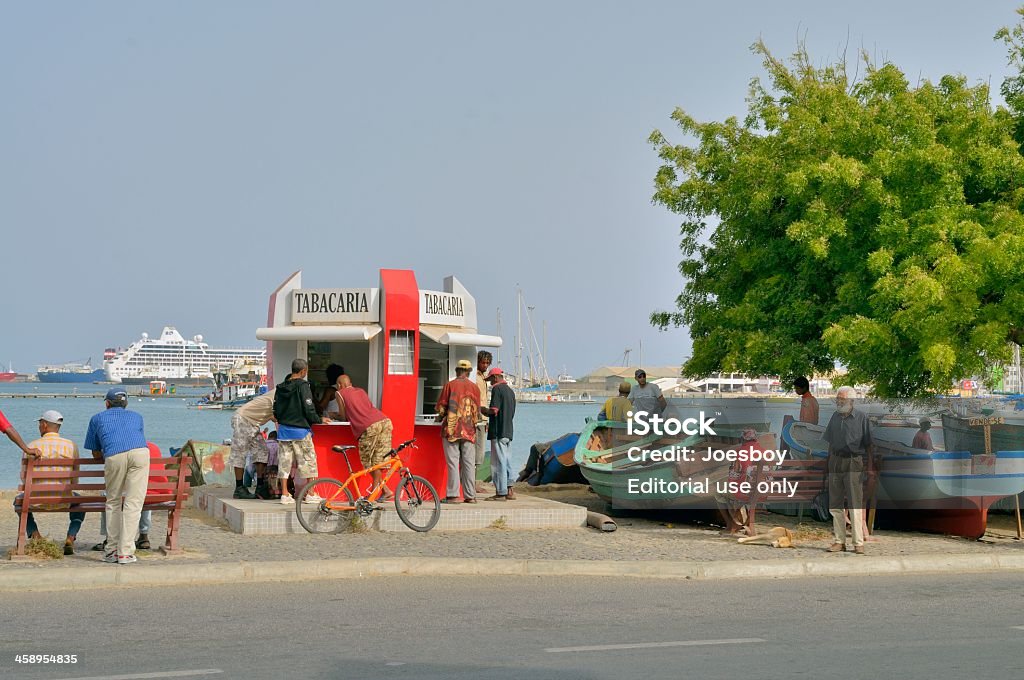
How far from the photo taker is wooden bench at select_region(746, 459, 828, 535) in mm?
15664

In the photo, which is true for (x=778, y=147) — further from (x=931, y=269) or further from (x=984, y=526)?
(x=984, y=526)

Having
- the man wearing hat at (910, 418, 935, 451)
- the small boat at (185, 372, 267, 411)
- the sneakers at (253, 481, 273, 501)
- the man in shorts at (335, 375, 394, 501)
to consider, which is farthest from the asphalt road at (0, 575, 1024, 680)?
the small boat at (185, 372, 267, 411)

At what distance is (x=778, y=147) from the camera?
21.1 meters

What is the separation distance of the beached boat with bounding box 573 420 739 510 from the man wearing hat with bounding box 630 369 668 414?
73 centimetres

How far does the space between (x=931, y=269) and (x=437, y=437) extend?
7881 mm

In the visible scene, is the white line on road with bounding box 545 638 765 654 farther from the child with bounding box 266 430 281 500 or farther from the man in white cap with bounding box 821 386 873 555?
the child with bounding box 266 430 281 500

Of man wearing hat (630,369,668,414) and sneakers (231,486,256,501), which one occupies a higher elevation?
man wearing hat (630,369,668,414)

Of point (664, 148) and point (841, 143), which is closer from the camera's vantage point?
point (841, 143)

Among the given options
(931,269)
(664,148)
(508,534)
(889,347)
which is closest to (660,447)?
(508,534)

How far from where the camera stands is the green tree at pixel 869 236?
1694cm

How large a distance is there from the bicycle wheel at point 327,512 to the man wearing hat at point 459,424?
5.75 ft

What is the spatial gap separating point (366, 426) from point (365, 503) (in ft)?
3.35

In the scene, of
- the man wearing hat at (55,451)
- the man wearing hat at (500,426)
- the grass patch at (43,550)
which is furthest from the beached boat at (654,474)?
the grass patch at (43,550)

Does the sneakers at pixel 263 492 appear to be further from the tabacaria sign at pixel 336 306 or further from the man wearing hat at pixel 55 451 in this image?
the man wearing hat at pixel 55 451
